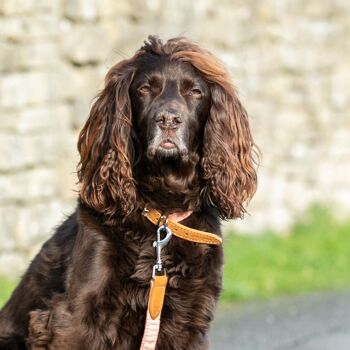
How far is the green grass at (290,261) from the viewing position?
1005cm

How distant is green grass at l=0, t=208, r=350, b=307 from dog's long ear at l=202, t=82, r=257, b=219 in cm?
297

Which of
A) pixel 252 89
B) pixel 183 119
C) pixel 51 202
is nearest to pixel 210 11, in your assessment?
pixel 252 89

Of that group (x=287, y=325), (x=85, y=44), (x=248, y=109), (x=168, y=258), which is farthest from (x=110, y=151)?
(x=248, y=109)

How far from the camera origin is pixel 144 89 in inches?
236

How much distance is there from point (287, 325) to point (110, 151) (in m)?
3.27

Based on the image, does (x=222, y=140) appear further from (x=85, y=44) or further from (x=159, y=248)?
(x=85, y=44)

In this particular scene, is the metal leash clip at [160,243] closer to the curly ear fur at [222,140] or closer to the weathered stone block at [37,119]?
the curly ear fur at [222,140]

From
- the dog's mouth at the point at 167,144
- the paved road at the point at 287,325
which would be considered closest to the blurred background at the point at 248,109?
the paved road at the point at 287,325

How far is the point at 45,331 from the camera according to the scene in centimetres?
579

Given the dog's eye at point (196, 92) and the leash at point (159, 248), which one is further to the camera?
the dog's eye at point (196, 92)

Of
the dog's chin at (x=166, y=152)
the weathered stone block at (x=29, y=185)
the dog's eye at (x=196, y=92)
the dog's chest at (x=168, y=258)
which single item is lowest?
the dog's chest at (x=168, y=258)

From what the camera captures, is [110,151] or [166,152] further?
[110,151]

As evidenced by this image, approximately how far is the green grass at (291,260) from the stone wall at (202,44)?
27 centimetres

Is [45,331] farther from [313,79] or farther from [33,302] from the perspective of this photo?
[313,79]
